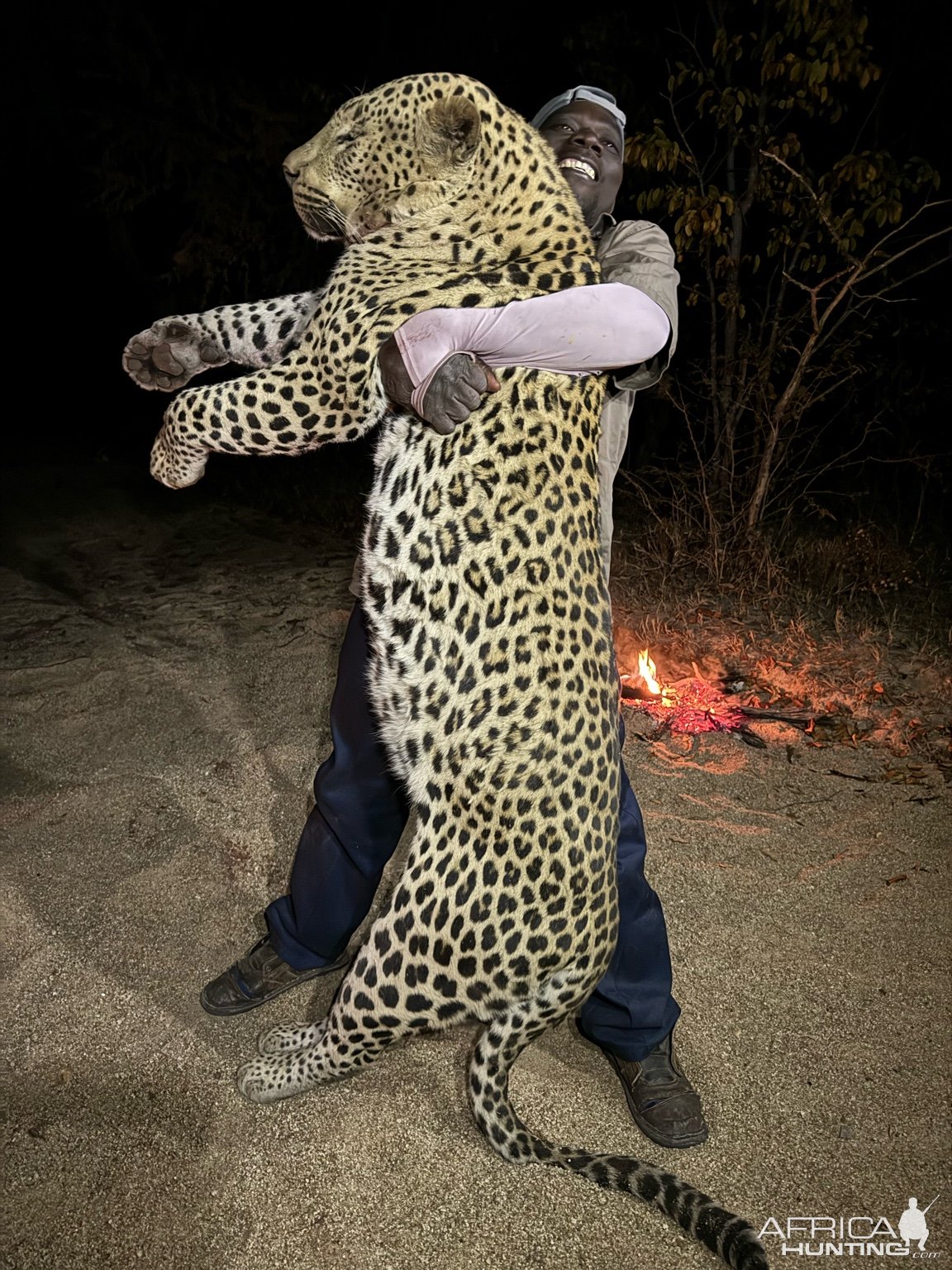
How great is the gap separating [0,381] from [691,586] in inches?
517

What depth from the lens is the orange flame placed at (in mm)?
5438

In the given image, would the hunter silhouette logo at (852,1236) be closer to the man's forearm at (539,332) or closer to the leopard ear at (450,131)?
the man's forearm at (539,332)

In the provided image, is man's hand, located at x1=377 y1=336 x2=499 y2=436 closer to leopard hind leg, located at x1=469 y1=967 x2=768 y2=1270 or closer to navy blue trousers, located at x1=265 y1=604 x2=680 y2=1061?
navy blue trousers, located at x1=265 y1=604 x2=680 y2=1061

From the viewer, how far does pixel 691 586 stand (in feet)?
23.0

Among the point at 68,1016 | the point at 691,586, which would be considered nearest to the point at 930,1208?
the point at 68,1016

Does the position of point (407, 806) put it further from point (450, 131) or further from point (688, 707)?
point (688, 707)

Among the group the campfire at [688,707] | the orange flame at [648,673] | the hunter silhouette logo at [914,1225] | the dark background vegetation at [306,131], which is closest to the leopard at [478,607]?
the hunter silhouette logo at [914,1225]

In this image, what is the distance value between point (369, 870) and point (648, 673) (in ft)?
9.30

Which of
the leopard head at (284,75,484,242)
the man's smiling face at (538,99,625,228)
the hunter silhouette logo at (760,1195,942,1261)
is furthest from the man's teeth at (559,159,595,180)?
the hunter silhouette logo at (760,1195,942,1261)

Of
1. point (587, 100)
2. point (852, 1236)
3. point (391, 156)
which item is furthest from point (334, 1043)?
point (587, 100)

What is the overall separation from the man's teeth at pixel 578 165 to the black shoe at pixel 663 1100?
2447 mm

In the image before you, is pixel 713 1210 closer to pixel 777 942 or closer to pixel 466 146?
pixel 777 942

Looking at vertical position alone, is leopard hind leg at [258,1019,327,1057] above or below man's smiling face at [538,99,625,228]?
below

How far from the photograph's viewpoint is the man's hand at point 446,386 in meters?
2.12
